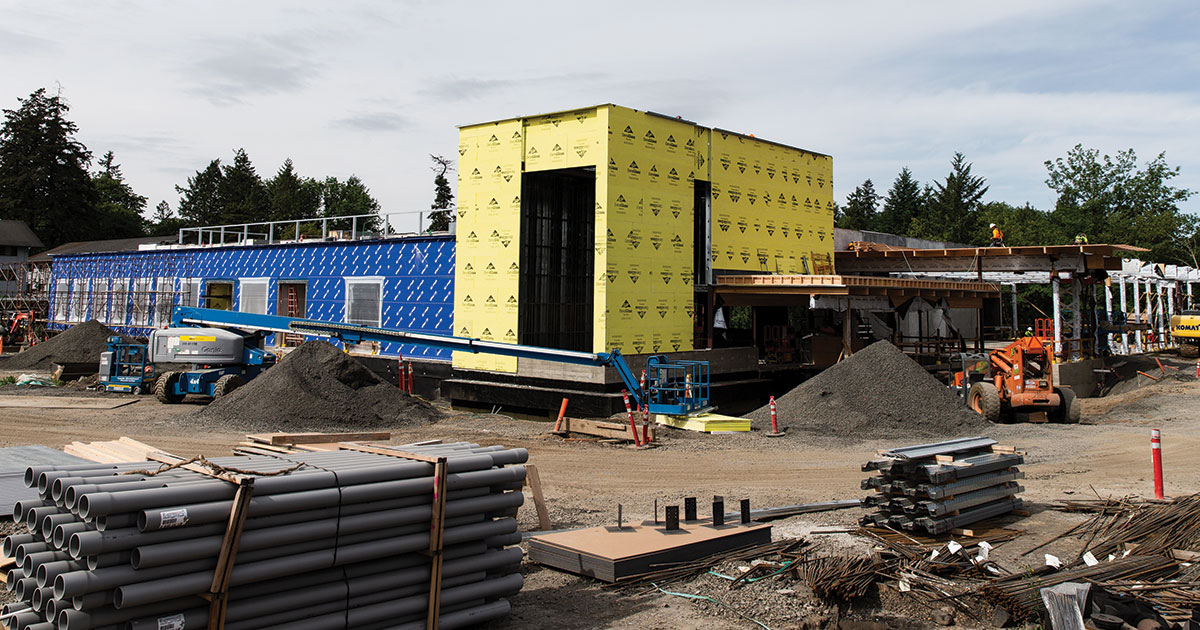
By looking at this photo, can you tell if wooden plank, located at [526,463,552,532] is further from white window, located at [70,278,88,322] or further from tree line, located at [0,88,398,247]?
tree line, located at [0,88,398,247]

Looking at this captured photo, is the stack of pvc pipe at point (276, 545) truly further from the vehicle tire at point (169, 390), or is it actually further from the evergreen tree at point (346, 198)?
the evergreen tree at point (346, 198)

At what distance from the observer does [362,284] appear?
30344 mm

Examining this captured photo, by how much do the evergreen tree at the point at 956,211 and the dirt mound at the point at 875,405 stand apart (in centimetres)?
5848

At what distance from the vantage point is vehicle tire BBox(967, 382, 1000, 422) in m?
21.2

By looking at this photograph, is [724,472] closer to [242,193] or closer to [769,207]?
[769,207]

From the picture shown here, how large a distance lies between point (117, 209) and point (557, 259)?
266ft

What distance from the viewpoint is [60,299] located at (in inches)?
1807

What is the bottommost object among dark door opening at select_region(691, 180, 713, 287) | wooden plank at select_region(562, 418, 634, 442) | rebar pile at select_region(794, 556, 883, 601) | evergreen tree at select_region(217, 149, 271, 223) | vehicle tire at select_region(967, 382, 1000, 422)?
rebar pile at select_region(794, 556, 883, 601)

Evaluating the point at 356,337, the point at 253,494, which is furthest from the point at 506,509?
the point at 356,337

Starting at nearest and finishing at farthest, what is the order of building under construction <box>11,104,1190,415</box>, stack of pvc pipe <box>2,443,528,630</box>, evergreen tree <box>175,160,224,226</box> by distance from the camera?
stack of pvc pipe <box>2,443,528,630</box>
building under construction <box>11,104,1190,415</box>
evergreen tree <box>175,160,224,226</box>

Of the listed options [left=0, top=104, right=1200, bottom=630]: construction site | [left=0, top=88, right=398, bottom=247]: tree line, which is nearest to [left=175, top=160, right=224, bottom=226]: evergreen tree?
[left=0, top=88, right=398, bottom=247]: tree line

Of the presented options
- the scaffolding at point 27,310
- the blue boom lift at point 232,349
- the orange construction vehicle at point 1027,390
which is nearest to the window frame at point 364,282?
the blue boom lift at point 232,349

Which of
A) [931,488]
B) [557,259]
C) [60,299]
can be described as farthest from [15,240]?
[931,488]

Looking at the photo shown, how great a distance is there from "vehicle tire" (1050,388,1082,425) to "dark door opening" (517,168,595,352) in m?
13.4
